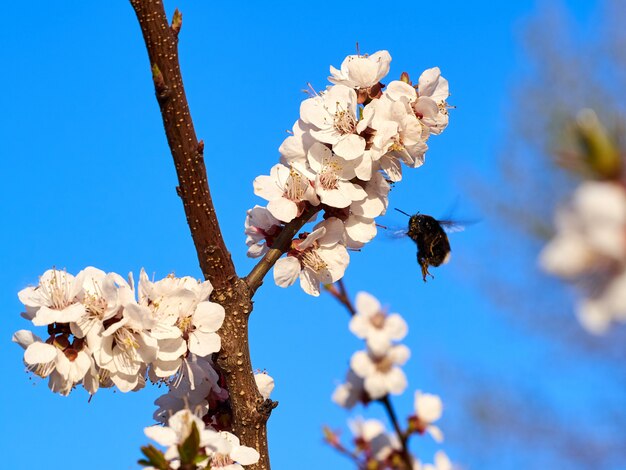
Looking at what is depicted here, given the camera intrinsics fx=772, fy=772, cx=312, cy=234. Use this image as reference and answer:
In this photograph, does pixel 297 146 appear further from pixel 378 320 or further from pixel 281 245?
pixel 378 320

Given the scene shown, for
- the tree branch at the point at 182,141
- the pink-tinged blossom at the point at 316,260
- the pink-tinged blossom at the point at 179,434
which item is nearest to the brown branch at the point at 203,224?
the tree branch at the point at 182,141

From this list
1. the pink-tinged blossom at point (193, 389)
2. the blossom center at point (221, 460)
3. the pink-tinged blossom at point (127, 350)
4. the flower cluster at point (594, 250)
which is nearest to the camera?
the flower cluster at point (594, 250)

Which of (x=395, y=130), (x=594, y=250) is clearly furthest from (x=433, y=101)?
(x=594, y=250)

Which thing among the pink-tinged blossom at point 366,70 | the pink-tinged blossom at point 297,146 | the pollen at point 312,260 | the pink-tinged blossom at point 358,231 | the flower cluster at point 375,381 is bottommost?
the flower cluster at point 375,381

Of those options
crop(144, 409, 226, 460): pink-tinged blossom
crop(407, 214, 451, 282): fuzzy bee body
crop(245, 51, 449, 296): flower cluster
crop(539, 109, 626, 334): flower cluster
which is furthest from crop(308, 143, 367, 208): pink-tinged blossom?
crop(539, 109, 626, 334): flower cluster

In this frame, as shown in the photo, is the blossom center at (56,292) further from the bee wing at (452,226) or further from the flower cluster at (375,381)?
the bee wing at (452,226)

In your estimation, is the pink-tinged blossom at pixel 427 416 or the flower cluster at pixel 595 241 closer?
the flower cluster at pixel 595 241
